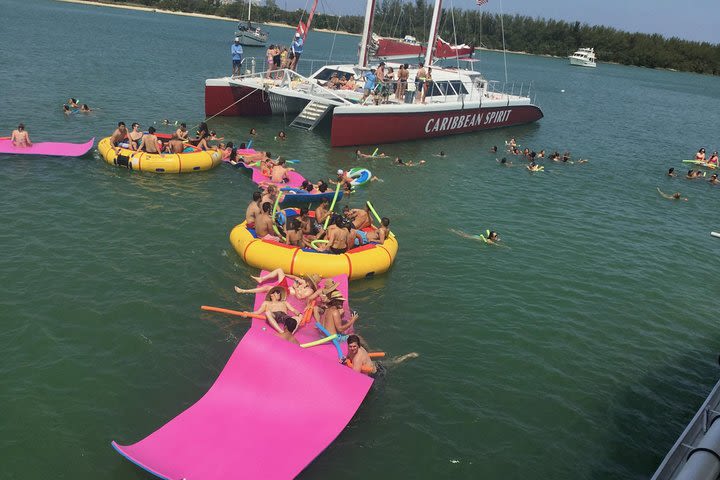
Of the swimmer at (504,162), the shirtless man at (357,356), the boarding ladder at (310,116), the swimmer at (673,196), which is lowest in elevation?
the shirtless man at (357,356)

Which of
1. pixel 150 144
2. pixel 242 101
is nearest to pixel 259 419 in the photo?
pixel 150 144

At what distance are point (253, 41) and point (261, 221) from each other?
6898 centimetres

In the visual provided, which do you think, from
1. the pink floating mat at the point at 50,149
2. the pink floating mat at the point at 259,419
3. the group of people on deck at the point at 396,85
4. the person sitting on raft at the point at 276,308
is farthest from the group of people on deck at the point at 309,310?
the group of people on deck at the point at 396,85

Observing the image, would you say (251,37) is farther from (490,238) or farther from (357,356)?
(357,356)

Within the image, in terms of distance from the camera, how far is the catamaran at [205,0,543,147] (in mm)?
23828

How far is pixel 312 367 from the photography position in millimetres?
8555

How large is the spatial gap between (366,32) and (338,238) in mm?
15529

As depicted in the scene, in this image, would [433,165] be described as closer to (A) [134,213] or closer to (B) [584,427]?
(A) [134,213]

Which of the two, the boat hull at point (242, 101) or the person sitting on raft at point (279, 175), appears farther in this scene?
the boat hull at point (242, 101)

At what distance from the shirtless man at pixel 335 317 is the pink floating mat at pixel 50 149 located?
12216mm

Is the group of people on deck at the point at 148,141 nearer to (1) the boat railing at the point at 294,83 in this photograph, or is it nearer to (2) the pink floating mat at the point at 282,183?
(2) the pink floating mat at the point at 282,183

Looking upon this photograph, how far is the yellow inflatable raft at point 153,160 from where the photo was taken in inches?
699

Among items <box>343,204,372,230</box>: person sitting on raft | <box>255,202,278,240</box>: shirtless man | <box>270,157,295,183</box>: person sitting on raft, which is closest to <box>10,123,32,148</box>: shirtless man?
<box>270,157,295,183</box>: person sitting on raft

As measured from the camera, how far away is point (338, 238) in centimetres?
1264
